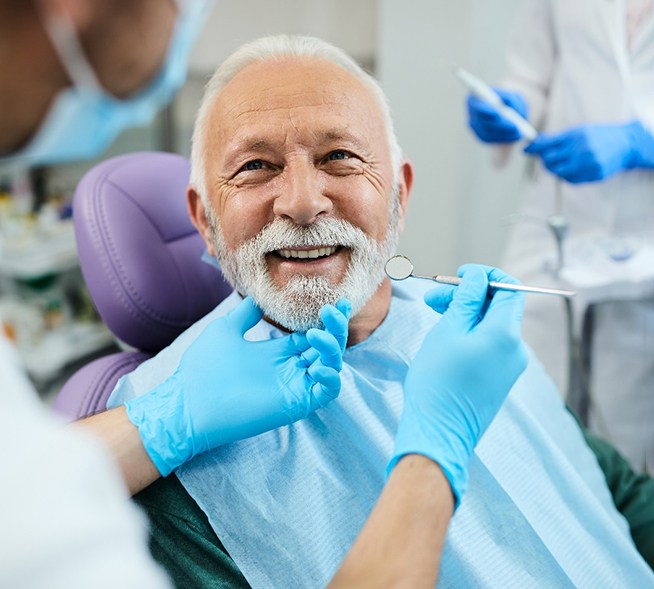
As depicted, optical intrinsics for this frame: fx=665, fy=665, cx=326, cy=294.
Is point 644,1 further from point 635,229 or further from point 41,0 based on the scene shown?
point 41,0

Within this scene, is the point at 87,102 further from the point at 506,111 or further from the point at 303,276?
the point at 506,111

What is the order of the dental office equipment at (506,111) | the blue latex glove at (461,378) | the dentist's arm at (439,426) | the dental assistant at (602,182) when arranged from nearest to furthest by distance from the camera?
the dentist's arm at (439,426), the blue latex glove at (461,378), the dental office equipment at (506,111), the dental assistant at (602,182)

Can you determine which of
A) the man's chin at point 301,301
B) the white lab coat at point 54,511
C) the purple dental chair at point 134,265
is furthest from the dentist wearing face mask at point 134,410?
the purple dental chair at point 134,265

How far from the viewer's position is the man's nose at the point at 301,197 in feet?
3.53

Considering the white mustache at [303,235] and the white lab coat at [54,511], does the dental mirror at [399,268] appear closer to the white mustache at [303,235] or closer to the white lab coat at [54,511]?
the white mustache at [303,235]

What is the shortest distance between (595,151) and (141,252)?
4.41 ft

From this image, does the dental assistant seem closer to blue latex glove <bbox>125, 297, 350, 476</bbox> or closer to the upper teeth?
the upper teeth

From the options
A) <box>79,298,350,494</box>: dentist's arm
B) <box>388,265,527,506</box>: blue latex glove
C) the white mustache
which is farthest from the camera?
the white mustache

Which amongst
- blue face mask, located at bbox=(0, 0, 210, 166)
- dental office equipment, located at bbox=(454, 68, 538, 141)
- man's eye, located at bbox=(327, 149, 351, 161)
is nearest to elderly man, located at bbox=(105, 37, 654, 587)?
man's eye, located at bbox=(327, 149, 351, 161)

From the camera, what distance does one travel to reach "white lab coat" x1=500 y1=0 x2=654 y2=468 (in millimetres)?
2004

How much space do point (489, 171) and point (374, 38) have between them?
2.44 feet

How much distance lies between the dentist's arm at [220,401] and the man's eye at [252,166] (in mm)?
293

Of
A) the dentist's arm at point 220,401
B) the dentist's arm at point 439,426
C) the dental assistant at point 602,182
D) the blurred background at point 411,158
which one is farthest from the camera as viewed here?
the blurred background at point 411,158

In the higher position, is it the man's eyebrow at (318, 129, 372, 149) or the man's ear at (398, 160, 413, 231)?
the man's eyebrow at (318, 129, 372, 149)
